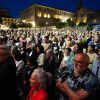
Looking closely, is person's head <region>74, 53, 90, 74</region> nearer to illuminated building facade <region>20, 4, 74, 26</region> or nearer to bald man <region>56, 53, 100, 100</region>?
bald man <region>56, 53, 100, 100</region>

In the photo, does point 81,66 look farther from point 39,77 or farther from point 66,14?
point 66,14

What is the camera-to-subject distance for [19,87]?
3.24 m

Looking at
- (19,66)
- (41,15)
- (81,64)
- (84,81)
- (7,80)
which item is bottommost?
(19,66)

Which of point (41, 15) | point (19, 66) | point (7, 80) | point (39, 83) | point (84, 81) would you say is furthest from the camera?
point (41, 15)

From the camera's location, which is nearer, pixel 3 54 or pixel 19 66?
pixel 3 54

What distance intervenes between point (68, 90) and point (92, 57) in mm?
2292

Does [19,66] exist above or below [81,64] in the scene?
below

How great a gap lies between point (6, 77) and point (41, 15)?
62857 mm

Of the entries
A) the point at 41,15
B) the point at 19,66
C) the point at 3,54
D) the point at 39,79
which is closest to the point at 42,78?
the point at 39,79

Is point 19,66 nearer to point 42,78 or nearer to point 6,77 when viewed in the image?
point 6,77

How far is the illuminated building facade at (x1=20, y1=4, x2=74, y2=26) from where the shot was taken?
5753 centimetres

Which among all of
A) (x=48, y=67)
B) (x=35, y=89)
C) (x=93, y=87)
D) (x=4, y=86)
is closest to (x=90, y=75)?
(x=93, y=87)

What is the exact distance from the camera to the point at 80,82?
1.50 meters

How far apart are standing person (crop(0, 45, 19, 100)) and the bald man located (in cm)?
92
